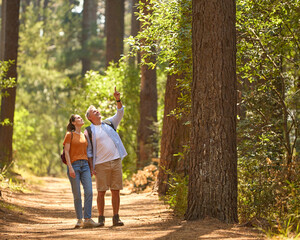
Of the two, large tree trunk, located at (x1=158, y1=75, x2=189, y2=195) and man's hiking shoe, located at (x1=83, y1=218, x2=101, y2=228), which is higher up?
large tree trunk, located at (x1=158, y1=75, x2=189, y2=195)

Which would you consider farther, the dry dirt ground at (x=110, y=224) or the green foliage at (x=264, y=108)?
the green foliage at (x=264, y=108)

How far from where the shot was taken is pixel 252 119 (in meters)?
12.1

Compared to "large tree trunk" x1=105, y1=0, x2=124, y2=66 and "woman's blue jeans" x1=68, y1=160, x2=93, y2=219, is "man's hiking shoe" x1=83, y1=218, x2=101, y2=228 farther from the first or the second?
"large tree trunk" x1=105, y1=0, x2=124, y2=66

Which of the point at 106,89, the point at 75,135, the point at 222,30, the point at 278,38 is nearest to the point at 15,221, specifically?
the point at 75,135

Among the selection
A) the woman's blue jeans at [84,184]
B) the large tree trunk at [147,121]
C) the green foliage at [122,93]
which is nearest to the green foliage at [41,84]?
the green foliage at [122,93]

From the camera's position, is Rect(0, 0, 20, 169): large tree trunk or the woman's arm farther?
Rect(0, 0, 20, 169): large tree trunk

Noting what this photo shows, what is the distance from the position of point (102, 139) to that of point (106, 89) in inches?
543

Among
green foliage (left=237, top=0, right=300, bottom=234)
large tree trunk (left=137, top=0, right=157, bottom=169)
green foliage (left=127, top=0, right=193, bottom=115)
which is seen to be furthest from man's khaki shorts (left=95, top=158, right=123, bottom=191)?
large tree trunk (left=137, top=0, right=157, bottom=169)

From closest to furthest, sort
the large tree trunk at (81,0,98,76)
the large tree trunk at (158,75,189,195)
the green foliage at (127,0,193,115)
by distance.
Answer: the green foliage at (127,0,193,115) < the large tree trunk at (158,75,189,195) < the large tree trunk at (81,0,98,76)

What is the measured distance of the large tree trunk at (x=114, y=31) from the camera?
2645 centimetres

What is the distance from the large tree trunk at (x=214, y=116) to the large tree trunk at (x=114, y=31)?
59.7 ft

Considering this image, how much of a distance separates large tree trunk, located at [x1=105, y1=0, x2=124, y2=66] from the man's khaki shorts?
58.7 feet

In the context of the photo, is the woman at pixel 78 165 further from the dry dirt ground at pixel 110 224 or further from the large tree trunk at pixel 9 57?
the large tree trunk at pixel 9 57

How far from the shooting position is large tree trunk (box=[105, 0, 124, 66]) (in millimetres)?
26448
